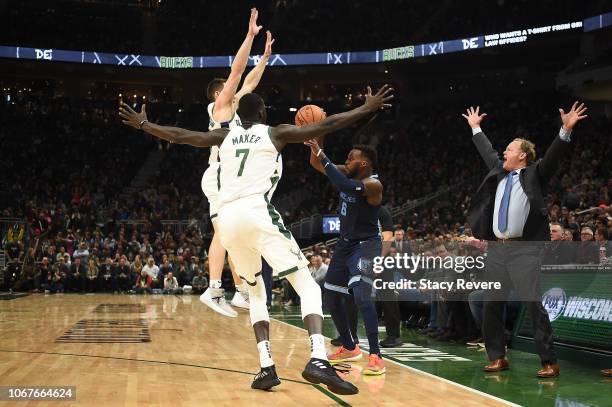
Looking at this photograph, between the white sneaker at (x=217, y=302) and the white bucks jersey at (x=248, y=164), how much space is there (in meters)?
1.82

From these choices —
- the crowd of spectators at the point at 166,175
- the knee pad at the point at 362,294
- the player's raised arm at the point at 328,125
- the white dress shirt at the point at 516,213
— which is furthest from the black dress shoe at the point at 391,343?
the crowd of spectators at the point at 166,175

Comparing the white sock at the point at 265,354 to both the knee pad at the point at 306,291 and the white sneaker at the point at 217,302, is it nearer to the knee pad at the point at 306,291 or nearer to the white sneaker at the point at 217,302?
the knee pad at the point at 306,291

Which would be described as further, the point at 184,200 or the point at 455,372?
the point at 184,200

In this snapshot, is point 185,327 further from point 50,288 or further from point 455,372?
point 50,288

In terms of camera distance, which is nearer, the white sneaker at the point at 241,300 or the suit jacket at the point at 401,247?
the white sneaker at the point at 241,300

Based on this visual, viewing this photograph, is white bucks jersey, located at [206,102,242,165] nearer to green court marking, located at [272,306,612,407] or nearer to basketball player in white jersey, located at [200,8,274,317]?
basketball player in white jersey, located at [200,8,274,317]

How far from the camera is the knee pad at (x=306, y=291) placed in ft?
16.5

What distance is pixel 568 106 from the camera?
1068 inches

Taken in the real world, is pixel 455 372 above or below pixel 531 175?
below

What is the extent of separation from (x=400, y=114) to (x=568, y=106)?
28.4 ft

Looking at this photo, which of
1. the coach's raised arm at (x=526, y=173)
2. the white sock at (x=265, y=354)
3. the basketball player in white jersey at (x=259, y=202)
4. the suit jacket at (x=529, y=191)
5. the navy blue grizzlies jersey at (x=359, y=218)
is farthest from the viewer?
the navy blue grizzlies jersey at (x=359, y=218)

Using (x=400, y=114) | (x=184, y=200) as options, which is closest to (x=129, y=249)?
(x=184, y=200)

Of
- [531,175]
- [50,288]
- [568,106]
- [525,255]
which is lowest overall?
[50,288]

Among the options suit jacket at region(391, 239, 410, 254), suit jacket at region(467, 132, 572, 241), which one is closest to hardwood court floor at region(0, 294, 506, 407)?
suit jacket at region(467, 132, 572, 241)
